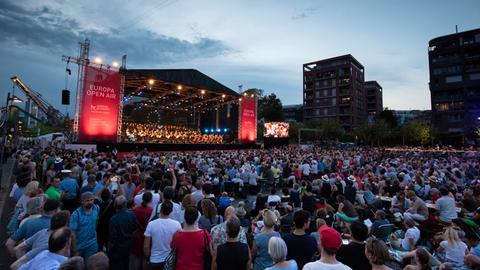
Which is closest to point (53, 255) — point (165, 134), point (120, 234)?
point (120, 234)

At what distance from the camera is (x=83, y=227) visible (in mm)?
3443

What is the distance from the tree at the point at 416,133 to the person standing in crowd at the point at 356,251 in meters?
50.8

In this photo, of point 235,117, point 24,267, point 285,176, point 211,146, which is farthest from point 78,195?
point 235,117

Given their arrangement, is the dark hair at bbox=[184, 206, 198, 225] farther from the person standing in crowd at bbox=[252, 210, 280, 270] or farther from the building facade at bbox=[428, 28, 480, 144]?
the building facade at bbox=[428, 28, 480, 144]

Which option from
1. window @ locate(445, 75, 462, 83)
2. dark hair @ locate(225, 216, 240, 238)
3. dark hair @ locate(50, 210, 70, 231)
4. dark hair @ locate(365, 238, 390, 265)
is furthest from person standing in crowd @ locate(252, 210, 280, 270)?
window @ locate(445, 75, 462, 83)

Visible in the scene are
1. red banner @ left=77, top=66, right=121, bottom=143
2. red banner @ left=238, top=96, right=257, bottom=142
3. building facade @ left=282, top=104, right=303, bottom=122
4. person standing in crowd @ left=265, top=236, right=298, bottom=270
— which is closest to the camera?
person standing in crowd @ left=265, top=236, right=298, bottom=270

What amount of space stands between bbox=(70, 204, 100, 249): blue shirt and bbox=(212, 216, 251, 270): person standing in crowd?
6.27 feet

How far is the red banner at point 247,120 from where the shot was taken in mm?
30484

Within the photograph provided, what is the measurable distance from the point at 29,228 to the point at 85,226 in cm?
61

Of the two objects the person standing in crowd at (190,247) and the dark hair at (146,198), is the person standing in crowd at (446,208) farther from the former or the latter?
the dark hair at (146,198)

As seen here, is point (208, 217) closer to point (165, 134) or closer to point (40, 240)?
point (40, 240)

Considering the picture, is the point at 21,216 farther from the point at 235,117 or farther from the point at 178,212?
the point at 235,117

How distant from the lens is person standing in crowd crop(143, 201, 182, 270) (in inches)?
126

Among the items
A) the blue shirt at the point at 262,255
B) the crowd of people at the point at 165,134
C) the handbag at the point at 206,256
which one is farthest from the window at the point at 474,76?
the handbag at the point at 206,256
